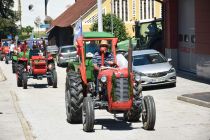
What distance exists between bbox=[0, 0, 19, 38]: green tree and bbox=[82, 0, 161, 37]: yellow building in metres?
32.6

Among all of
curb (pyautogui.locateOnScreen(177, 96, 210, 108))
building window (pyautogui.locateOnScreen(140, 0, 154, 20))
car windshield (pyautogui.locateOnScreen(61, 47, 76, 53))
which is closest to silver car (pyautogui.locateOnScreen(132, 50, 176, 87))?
curb (pyautogui.locateOnScreen(177, 96, 210, 108))

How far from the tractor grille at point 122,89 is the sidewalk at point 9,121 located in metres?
2.24

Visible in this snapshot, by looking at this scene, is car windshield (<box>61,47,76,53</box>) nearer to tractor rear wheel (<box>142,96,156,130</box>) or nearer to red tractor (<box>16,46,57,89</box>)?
red tractor (<box>16,46,57,89</box>)

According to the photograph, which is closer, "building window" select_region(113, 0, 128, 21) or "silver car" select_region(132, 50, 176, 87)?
"silver car" select_region(132, 50, 176, 87)

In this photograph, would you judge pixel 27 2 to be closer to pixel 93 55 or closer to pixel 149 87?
pixel 149 87

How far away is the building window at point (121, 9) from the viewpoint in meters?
57.5

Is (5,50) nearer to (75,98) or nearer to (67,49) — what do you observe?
(67,49)

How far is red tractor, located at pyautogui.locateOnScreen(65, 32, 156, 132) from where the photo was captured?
43.7 ft

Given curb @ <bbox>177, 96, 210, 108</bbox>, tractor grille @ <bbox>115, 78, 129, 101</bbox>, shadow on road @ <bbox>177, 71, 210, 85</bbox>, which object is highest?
tractor grille @ <bbox>115, 78, 129, 101</bbox>

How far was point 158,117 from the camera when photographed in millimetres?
16219

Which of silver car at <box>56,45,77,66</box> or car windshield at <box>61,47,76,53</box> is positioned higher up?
car windshield at <box>61,47,76,53</box>

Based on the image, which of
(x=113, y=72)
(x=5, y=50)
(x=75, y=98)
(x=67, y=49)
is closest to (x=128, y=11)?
(x=5, y=50)

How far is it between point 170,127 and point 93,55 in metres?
2.56

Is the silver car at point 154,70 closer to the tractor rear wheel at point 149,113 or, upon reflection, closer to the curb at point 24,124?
the curb at point 24,124
